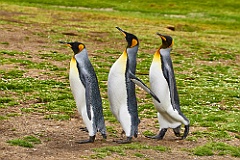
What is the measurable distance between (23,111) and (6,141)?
267cm

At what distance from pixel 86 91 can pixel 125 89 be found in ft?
2.19

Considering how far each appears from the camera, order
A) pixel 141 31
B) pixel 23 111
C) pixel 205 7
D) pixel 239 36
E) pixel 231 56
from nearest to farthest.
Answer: pixel 23 111 < pixel 231 56 < pixel 141 31 < pixel 239 36 < pixel 205 7

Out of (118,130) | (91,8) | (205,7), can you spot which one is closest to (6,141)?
(118,130)

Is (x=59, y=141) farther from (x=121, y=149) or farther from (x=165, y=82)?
(x=165, y=82)

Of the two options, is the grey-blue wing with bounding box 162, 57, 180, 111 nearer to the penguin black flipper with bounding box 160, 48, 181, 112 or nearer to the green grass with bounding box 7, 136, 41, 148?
the penguin black flipper with bounding box 160, 48, 181, 112

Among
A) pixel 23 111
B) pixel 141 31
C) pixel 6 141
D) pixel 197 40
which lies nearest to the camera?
pixel 6 141

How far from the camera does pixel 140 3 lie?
1877 inches

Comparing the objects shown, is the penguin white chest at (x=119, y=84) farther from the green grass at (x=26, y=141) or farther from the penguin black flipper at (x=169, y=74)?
the green grass at (x=26, y=141)

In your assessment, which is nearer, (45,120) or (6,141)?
(6,141)

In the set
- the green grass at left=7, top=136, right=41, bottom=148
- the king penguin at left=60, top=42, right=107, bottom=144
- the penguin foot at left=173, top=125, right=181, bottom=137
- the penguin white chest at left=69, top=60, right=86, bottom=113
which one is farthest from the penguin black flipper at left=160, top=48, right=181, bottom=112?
the green grass at left=7, top=136, right=41, bottom=148

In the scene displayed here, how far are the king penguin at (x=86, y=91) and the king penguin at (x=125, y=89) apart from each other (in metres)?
0.32

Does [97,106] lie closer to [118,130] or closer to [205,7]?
[118,130]

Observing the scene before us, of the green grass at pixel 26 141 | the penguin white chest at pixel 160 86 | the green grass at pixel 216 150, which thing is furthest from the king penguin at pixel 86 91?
the green grass at pixel 216 150

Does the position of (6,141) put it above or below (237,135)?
above
